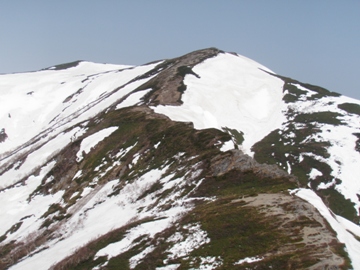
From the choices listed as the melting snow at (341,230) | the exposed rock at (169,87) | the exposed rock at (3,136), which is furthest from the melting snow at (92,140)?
the exposed rock at (3,136)

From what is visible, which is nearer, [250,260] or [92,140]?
[250,260]

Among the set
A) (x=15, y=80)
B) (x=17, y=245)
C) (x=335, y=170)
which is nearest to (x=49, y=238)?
(x=17, y=245)

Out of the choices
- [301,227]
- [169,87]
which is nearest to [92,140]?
[169,87]

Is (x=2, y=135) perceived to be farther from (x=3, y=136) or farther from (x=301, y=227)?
(x=301, y=227)

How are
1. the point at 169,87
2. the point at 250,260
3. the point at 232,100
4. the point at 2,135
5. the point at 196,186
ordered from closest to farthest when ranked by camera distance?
1. the point at 250,260
2. the point at 196,186
3. the point at 169,87
4. the point at 232,100
5. the point at 2,135

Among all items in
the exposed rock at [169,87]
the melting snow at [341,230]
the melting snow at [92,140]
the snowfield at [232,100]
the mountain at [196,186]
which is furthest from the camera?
the exposed rock at [169,87]

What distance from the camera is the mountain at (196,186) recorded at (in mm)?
16516

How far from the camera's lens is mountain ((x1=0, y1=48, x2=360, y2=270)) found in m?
16.5

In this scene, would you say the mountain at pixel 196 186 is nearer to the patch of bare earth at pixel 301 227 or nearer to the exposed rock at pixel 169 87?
the patch of bare earth at pixel 301 227

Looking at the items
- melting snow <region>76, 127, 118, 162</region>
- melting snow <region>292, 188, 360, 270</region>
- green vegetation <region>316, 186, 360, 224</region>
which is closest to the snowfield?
melting snow <region>76, 127, 118, 162</region>

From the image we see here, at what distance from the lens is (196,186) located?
85.5 feet

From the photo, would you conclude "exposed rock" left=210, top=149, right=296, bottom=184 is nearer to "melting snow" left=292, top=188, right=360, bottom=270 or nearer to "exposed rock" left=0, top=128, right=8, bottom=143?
"melting snow" left=292, top=188, right=360, bottom=270

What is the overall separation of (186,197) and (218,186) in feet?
8.29

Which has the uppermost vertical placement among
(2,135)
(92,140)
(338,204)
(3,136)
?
(2,135)
